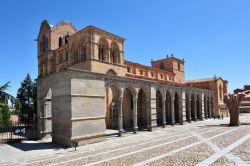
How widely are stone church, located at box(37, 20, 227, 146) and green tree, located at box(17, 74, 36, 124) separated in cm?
324

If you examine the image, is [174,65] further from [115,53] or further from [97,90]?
[97,90]

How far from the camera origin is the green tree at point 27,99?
3211 centimetres

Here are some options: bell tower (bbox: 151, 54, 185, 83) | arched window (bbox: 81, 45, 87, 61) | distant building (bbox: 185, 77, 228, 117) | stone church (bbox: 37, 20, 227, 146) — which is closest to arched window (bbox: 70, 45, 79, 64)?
stone church (bbox: 37, 20, 227, 146)

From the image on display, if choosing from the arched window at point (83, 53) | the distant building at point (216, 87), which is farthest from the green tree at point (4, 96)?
the distant building at point (216, 87)

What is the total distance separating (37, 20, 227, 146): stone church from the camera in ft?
61.2

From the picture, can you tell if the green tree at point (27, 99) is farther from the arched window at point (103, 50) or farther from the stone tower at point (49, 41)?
the arched window at point (103, 50)

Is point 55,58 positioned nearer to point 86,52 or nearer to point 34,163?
point 86,52

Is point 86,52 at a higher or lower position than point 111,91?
higher

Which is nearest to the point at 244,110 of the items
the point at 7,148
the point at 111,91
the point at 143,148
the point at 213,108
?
the point at 213,108

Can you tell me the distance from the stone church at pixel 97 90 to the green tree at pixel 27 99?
3.24m

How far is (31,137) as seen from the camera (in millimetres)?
21891

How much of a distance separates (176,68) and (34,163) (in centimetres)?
4438

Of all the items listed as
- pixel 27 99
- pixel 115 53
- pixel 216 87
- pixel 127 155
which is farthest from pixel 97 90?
pixel 216 87

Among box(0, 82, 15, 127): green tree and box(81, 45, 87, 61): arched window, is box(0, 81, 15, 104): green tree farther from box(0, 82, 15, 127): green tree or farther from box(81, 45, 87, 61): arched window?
box(81, 45, 87, 61): arched window
